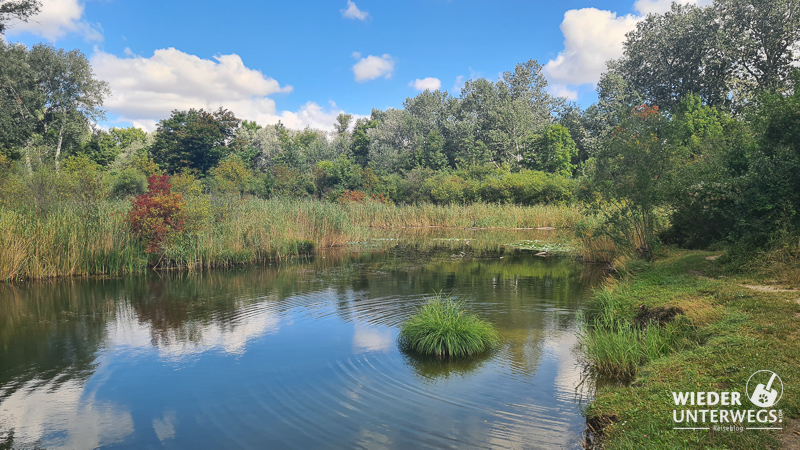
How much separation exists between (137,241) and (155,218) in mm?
1043

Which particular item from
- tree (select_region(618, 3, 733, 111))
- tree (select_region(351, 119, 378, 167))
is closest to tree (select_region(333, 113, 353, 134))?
tree (select_region(351, 119, 378, 167))

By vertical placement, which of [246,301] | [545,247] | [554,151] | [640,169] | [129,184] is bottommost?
[246,301]

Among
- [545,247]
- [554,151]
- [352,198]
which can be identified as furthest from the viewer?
[554,151]

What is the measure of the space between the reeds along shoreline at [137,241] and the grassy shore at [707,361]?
13.1 metres

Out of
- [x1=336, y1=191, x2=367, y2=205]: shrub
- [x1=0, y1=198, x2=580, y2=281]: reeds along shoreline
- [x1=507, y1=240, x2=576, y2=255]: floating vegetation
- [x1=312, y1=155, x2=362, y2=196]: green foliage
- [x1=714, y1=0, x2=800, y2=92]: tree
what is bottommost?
[x1=507, y1=240, x2=576, y2=255]: floating vegetation

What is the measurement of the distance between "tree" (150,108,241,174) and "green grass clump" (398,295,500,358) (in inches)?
1711

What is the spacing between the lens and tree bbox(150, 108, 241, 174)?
47344 mm

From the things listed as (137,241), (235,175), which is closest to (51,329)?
(137,241)

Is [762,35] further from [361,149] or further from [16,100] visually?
[16,100]

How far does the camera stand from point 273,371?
7047mm

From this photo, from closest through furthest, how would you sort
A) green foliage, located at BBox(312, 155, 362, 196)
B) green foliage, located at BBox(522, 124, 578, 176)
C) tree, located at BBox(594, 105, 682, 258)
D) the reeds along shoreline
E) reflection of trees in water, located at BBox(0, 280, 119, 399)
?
1. reflection of trees in water, located at BBox(0, 280, 119, 399)
2. tree, located at BBox(594, 105, 682, 258)
3. the reeds along shoreline
4. green foliage, located at BBox(522, 124, 578, 176)
5. green foliage, located at BBox(312, 155, 362, 196)

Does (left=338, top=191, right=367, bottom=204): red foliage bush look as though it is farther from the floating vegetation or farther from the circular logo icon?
the circular logo icon

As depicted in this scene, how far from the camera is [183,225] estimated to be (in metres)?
16.0

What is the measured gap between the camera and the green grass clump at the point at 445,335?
7355 mm
